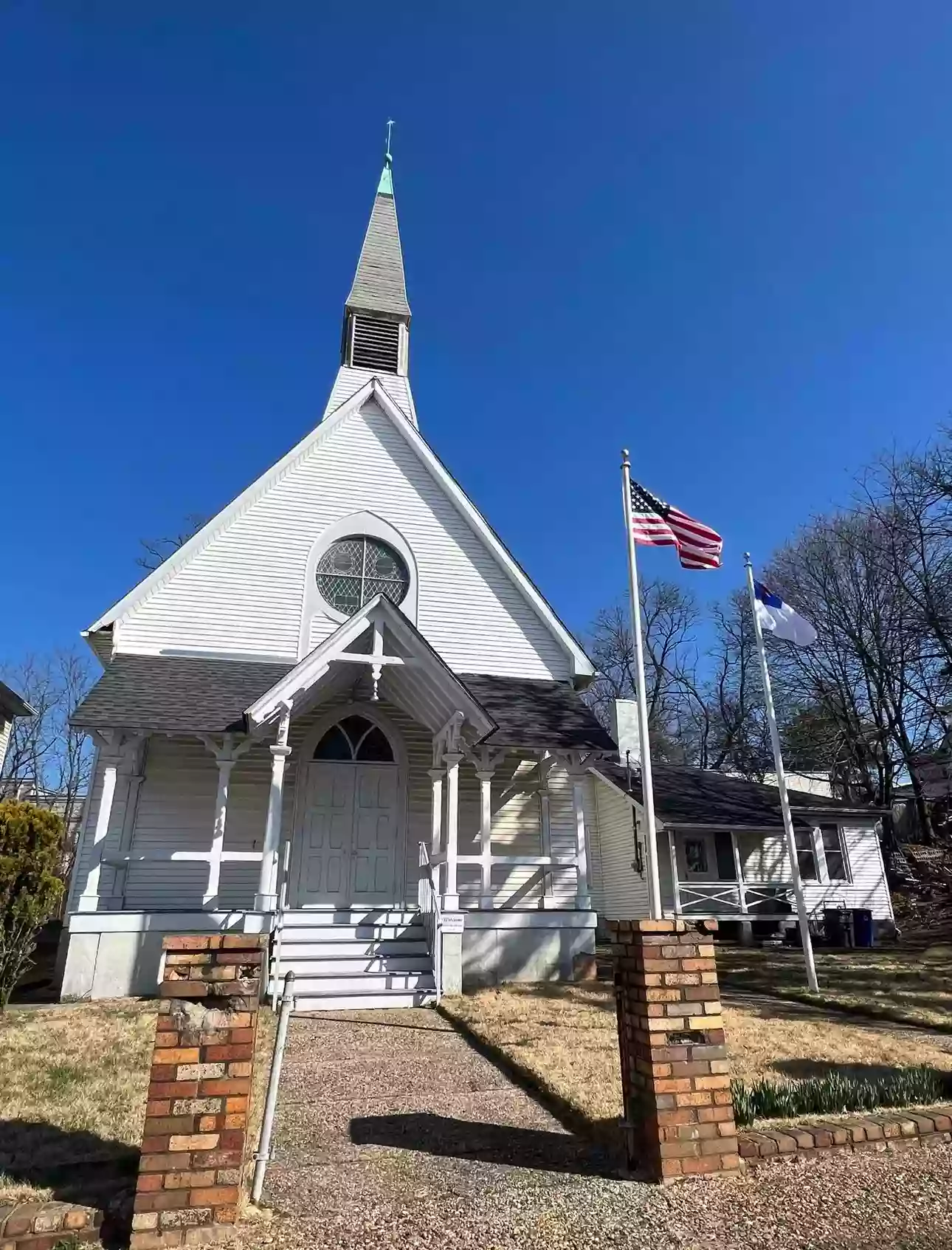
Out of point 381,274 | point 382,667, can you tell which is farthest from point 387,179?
point 382,667

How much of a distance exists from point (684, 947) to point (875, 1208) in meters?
1.34

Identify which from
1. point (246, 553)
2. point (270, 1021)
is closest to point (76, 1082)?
point (270, 1021)

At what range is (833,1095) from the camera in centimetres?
468

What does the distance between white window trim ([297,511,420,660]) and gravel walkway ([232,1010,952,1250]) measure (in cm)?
837

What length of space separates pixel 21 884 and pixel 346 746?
4971 mm

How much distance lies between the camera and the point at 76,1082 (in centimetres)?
537

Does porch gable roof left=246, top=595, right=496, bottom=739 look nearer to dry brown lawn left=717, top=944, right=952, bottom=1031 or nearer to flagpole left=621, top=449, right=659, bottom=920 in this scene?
flagpole left=621, top=449, right=659, bottom=920

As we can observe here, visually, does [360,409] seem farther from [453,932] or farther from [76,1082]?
[76,1082]

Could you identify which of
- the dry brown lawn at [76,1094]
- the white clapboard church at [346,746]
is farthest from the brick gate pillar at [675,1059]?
the white clapboard church at [346,746]

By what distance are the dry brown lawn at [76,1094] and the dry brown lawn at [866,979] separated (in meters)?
6.85

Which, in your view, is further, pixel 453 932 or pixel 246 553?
pixel 246 553

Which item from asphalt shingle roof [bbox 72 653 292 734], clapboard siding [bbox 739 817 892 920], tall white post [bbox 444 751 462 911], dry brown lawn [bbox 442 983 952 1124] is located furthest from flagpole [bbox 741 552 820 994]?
clapboard siding [bbox 739 817 892 920]

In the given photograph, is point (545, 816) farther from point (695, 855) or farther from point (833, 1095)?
point (695, 855)

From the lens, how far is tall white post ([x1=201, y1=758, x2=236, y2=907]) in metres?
9.99
